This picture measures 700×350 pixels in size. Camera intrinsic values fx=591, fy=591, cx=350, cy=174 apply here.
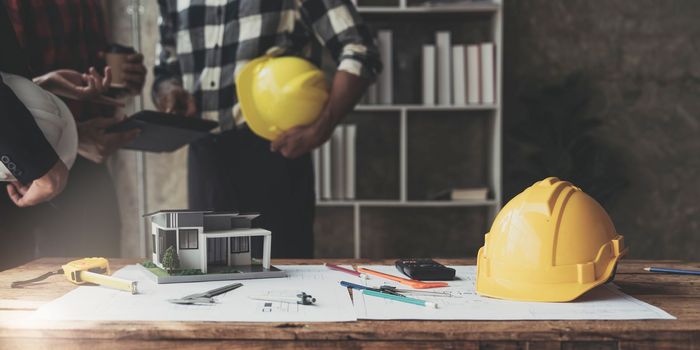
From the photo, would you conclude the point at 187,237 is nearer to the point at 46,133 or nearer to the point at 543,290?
the point at 46,133

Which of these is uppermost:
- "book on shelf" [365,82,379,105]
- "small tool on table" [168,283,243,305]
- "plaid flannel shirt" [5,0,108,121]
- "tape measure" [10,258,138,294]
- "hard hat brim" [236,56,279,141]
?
"plaid flannel shirt" [5,0,108,121]

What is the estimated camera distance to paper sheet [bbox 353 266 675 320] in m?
0.85

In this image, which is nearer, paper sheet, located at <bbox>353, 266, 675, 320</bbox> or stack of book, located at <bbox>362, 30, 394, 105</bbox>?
paper sheet, located at <bbox>353, 266, 675, 320</bbox>

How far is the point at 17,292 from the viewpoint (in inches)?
39.9

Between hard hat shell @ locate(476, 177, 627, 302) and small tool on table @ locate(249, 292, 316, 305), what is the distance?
0.29 metres

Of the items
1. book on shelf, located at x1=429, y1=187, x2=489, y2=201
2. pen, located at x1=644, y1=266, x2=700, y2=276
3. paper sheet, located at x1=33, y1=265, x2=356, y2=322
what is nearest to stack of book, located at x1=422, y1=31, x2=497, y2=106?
book on shelf, located at x1=429, y1=187, x2=489, y2=201

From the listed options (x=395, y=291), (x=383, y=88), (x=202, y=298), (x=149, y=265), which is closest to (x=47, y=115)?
(x=149, y=265)

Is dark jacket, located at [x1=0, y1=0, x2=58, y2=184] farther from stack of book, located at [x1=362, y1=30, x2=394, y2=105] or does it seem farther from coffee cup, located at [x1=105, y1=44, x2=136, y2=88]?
stack of book, located at [x1=362, y1=30, x2=394, y2=105]

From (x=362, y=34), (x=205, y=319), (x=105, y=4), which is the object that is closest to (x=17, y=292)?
(x=205, y=319)

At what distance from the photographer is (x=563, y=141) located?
313 cm

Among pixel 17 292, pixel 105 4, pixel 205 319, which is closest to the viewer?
pixel 205 319

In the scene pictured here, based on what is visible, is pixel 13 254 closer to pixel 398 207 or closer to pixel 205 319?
pixel 205 319

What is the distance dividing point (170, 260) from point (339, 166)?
1982mm

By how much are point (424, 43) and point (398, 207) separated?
938 millimetres
